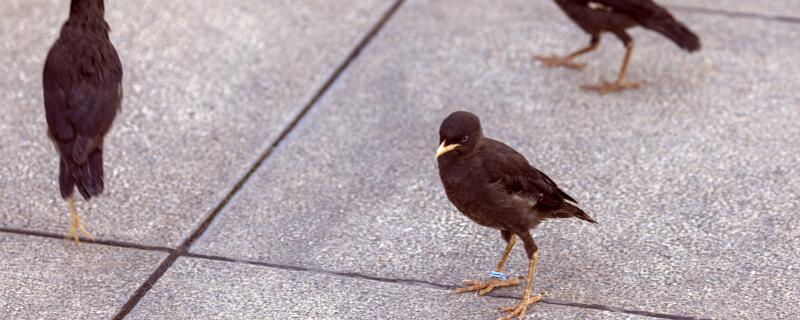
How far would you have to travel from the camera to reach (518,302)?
181 inches

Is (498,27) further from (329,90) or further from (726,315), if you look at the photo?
(726,315)

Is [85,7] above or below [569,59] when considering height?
above

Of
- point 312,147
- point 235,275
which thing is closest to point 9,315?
point 235,275

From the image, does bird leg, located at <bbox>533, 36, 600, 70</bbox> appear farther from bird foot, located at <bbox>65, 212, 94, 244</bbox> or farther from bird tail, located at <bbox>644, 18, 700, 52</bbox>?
bird foot, located at <bbox>65, 212, 94, 244</bbox>

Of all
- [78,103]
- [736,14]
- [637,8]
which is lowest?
[736,14]

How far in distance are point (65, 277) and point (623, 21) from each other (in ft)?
12.0

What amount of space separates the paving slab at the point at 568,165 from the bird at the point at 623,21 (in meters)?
0.18

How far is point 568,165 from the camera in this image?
581 cm

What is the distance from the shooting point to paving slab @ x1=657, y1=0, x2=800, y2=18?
759 cm

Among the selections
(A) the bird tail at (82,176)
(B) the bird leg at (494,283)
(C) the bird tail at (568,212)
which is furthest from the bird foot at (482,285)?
(A) the bird tail at (82,176)

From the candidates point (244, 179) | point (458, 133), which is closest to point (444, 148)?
point (458, 133)

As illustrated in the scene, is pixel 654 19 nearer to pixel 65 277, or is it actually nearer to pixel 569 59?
pixel 569 59

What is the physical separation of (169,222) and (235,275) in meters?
0.63

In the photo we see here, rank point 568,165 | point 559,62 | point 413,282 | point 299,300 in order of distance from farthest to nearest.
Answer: point 559,62 → point 568,165 → point 413,282 → point 299,300
